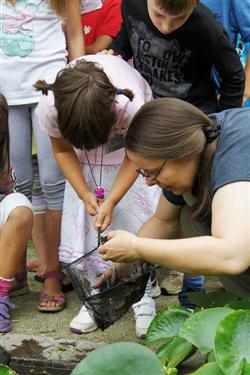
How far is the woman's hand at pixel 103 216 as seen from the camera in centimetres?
270

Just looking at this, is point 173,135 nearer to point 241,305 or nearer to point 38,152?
point 241,305

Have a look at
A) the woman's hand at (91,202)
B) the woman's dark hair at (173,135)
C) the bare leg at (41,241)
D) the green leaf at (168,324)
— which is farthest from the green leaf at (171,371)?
the bare leg at (41,241)

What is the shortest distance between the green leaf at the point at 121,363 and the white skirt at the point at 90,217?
946 millimetres

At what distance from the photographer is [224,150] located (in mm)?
2168

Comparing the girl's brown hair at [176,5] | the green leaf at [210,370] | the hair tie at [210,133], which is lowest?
the green leaf at [210,370]

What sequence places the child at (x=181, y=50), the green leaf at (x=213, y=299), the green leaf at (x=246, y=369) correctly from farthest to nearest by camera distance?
the child at (x=181, y=50) < the green leaf at (x=213, y=299) < the green leaf at (x=246, y=369)

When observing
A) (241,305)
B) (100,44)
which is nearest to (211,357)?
A: (241,305)

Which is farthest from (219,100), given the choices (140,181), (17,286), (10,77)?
(17,286)

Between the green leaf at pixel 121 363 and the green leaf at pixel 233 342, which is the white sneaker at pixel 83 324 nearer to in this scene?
the green leaf at pixel 121 363

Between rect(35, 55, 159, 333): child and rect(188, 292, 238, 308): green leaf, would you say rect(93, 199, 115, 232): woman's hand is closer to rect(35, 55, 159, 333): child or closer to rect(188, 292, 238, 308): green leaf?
rect(35, 55, 159, 333): child

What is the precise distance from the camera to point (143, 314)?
2775 mm

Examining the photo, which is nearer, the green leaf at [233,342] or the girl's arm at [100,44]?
the green leaf at [233,342]

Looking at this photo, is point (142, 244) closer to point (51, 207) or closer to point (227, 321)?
point (227, 321)

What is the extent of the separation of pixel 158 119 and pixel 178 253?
39 cm
